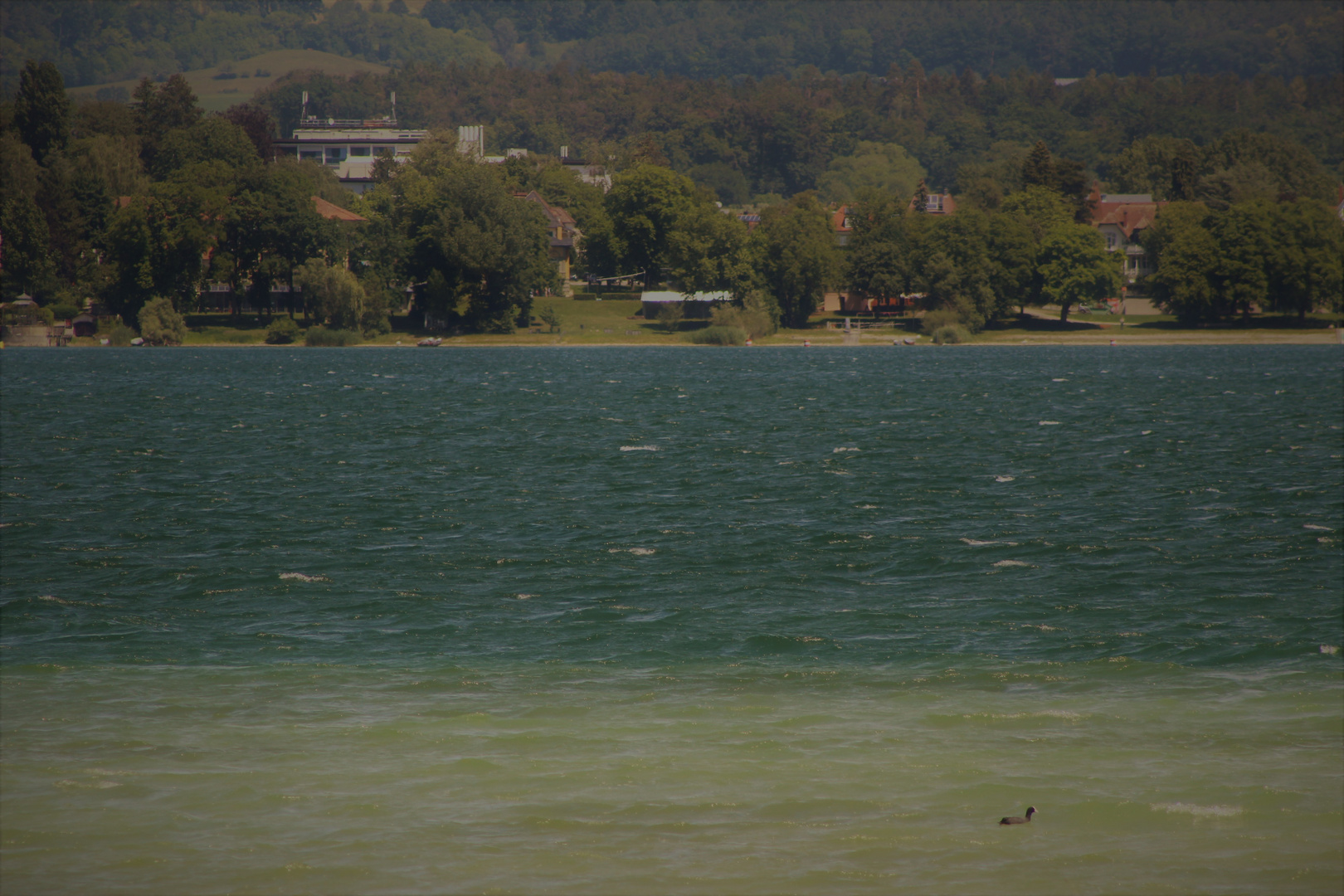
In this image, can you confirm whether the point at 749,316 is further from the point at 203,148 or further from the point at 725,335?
the point at 203,148

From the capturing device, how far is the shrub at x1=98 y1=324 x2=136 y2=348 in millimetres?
128625

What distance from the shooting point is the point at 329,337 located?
12781cm

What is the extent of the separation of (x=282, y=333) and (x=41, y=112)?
39.9 m

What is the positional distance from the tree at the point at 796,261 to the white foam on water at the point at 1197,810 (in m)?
132

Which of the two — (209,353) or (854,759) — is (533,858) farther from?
(209,353)

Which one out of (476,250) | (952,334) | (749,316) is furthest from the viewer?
(749,316)

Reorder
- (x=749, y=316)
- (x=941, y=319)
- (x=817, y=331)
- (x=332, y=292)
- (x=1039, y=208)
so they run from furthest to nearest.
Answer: (x=1039, y=208)
(x=817, y=331)
(x=749, y=316)
(x=941, y=319)
(x=332, y=292)

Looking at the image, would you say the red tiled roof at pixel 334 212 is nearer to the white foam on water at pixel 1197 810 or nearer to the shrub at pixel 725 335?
the shrub at pixel 725 335

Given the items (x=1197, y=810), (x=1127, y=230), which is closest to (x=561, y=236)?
(x=1127, y=230)

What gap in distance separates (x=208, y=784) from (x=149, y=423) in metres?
44.8

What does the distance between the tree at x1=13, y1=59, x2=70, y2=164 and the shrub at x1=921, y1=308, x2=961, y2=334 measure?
96.9m

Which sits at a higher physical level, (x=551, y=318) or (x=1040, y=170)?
(x=1040, y=170)

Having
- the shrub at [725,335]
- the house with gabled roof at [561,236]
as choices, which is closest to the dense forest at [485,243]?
the shrub at [725,335]

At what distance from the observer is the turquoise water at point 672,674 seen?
10.4 m
